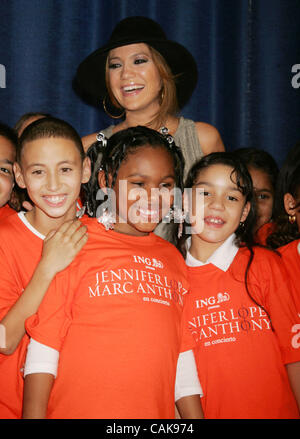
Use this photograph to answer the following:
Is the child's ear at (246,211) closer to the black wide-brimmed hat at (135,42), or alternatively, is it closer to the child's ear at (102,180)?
the child's ear at (102,180)

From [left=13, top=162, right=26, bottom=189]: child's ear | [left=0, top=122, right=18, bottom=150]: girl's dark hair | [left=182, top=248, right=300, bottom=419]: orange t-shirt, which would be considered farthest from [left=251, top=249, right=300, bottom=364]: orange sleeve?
[left=0, top=122, right=18, bottom=150]: girl's dark hair

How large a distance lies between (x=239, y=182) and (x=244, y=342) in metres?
0.49

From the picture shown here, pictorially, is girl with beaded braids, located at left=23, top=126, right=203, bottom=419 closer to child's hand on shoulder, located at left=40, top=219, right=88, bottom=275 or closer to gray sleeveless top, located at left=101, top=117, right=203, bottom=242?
child's hand on shoulder, located at left=40, top=219, right=88, bottom=275

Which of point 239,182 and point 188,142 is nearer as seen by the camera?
point 239,182

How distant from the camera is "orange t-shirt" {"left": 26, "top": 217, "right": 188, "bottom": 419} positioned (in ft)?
3.26

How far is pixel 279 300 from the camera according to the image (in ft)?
3.92

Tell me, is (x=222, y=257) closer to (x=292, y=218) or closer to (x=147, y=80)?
(x=292, y=218)

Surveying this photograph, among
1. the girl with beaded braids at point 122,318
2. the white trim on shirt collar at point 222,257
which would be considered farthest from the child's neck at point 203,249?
the girl with beaded braids at point 122,318

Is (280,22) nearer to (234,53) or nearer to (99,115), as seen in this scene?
(234,53)

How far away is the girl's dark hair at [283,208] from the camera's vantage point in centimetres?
144

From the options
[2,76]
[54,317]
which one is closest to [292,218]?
[54,317]

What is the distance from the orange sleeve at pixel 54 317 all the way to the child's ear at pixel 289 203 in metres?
0.76
